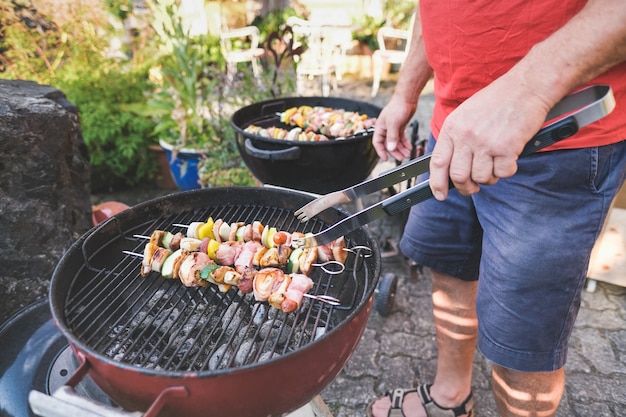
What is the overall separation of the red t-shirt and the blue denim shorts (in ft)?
0.28

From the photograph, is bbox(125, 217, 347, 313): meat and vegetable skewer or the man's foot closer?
bbox(125, 217, 347, 313): meat and vegetable skewer

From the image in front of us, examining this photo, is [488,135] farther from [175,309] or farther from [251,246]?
[175,309]

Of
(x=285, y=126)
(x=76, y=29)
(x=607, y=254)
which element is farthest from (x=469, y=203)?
(x=76, y=29)

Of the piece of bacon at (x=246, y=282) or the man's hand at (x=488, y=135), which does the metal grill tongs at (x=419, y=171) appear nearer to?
the man's hand at (x=488, y=135)

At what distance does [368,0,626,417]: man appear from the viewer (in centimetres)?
121

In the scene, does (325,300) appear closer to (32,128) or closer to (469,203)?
(469,203)

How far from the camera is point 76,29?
510 centimetres

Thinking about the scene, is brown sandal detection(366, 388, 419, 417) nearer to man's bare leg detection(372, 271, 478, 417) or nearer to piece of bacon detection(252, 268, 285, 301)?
man's bare leg detection(372, 271, 478, 417)

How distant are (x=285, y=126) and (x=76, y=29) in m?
3.48

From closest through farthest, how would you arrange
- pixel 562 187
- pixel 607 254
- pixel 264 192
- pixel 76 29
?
pixel 562 187 < pixel 264 192 < pixel 607 254 < pixel 76 29

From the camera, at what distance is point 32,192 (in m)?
2.40

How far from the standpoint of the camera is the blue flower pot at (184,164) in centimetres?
459

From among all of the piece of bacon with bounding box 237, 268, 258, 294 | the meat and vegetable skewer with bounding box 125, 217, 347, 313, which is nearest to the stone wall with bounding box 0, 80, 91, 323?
the meat and vegetable skewer with bounding box 125, 217, 347, 313

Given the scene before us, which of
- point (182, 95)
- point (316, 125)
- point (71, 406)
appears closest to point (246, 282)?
point (71, 406)
